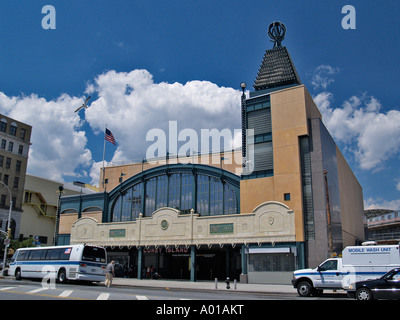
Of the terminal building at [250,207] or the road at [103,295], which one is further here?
the terminal building at [250,207]

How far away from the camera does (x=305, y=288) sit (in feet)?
72.4

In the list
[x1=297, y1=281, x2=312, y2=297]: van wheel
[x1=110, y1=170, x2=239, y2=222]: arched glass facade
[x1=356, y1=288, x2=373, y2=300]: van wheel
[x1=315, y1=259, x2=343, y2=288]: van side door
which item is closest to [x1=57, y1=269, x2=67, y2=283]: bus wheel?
[x1=110, y1=170, x2=239, y2=222]: arched glass facade

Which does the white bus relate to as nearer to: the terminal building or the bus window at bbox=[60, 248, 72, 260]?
the bus window at bbox=[60, 248, 72, 260]

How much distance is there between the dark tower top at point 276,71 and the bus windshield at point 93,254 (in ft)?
82.5

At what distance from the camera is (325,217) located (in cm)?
3516

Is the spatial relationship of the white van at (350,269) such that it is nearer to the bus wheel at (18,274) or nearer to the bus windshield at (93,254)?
the bus windshield at (93,254)

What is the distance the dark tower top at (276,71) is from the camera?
42.9m

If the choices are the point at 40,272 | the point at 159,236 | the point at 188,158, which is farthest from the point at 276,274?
the point at 188,158

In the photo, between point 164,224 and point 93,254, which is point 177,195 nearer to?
point 164,224

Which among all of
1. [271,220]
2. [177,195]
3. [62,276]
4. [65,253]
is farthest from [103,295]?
[177,195]

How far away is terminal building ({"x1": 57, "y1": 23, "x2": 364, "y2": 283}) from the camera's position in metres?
35.9

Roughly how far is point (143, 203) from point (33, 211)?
138 ft

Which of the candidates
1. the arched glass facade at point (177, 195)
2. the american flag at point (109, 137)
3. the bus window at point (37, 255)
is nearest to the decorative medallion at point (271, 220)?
the arched glass facade at point (177, 195)
